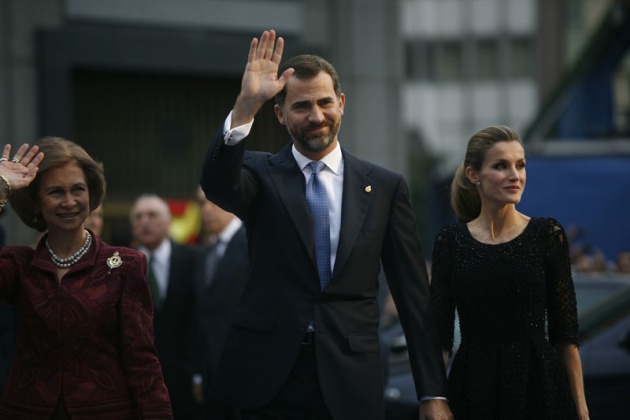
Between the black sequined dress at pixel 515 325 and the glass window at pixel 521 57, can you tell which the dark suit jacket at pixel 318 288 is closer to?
the black sequined dress at pixel 515 325

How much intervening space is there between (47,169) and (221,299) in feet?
11.7

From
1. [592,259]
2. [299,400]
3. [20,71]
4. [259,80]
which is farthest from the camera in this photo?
[20,71]

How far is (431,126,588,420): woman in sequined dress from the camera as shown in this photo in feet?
18.2

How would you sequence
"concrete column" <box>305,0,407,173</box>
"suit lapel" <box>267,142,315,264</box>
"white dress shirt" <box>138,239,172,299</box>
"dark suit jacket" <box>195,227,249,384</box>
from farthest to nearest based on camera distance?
"concrete column" <box>305,0,407,173</box> < "white dress shirt" <box>138,239,172,299</box> < "dark suit jacket" <box>195,227,249,384</box> < "suit lapel" <box>267,142,315,264</box>

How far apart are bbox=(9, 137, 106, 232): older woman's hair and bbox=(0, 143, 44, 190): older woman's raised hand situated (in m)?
0.05

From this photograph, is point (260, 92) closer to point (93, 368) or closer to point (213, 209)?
point (93, 368)

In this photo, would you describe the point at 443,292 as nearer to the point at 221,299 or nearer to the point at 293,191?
the point at 293,191

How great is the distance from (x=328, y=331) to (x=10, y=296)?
4.05ft

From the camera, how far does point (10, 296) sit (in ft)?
16.3

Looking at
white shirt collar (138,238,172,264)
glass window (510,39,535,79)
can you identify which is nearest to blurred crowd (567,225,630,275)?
white shirt collar (138,238,172,264)

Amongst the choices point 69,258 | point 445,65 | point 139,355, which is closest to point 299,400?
point 139,355

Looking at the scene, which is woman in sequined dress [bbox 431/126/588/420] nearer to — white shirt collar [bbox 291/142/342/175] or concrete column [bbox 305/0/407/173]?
white shirt collar [bbox 291/142/342/175]

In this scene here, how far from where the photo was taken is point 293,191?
5504 millimetres

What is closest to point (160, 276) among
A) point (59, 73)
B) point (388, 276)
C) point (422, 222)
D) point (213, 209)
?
point (213, 209)
